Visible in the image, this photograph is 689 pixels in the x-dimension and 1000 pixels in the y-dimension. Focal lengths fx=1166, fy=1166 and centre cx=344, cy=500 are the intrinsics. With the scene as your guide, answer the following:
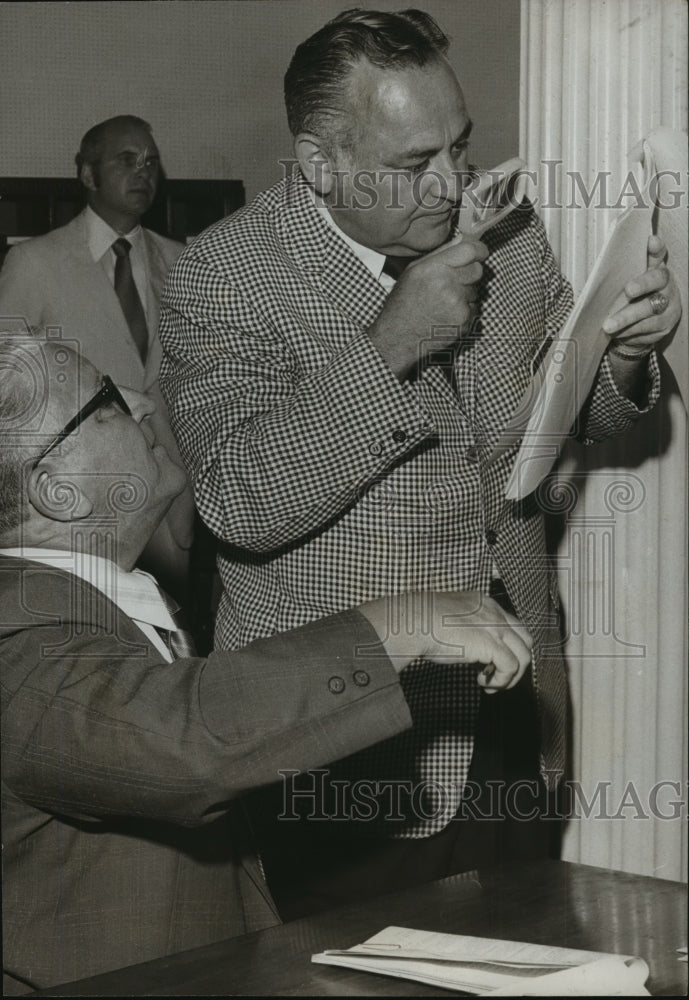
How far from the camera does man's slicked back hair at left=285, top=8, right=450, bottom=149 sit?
1.50 m

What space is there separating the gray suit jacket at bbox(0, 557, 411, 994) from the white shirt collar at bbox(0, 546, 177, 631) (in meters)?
0.03

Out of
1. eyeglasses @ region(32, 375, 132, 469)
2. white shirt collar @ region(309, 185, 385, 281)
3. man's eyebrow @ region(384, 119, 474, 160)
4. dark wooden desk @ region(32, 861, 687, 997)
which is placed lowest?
dark wooden desk @ region(32, 861, 687, 997)

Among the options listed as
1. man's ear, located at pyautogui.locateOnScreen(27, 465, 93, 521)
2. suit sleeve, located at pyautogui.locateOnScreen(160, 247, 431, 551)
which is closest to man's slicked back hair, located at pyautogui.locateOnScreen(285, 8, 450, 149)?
suit sleeve, located at pyautogui.locateOnScreen(160, 247, 431, 551)

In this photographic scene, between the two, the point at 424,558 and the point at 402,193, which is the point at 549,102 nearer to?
the point at 402,193

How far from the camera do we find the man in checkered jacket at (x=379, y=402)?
4.91 feet

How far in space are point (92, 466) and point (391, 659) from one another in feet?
1.44

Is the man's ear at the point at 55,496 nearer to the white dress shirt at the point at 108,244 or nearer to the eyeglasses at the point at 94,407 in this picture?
the eyeglasses at the point at 94,407

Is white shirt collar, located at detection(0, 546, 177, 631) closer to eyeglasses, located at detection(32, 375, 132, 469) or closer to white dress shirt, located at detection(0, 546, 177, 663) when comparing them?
white dress shirt, located at detection(0, 546, 177, 663)

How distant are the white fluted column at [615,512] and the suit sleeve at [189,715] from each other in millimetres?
588

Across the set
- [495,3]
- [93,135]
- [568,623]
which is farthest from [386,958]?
[495,3]

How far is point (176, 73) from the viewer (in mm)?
1521

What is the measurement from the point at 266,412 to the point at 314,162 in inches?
13.5

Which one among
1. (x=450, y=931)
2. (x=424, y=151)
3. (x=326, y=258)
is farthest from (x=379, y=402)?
(x=450, y=931)

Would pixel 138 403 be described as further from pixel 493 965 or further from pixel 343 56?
pixel 493 965
